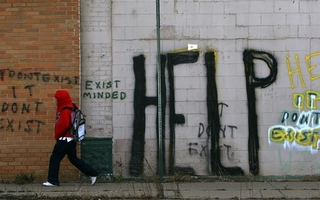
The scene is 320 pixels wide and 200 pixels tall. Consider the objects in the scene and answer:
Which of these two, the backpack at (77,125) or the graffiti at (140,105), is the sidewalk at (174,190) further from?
the backpack at (77,125)

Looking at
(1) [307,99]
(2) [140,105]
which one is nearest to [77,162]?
(2) [140,105]

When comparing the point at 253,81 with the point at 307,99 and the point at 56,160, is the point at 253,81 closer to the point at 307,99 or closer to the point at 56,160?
the point at 307,99

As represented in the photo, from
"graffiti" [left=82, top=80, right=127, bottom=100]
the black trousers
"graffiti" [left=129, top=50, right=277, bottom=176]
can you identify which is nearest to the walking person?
the black trousers

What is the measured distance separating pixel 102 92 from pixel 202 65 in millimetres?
1826

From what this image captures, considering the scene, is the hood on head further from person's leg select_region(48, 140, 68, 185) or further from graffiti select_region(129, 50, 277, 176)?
graffiti select_region(129, 50, 277, 176)

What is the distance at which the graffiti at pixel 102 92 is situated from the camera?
9.30 m

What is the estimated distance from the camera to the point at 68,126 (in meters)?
8.41

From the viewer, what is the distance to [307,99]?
9391 mm

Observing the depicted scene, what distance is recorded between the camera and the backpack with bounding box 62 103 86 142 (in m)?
8.49

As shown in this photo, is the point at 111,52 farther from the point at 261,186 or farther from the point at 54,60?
the point at 261,186

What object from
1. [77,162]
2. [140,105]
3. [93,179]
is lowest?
[93,179]

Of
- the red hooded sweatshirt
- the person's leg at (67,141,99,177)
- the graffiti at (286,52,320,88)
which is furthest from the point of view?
the graffiti at (286,52,320,88)

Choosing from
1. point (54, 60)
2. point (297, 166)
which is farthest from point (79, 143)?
point (297, 166)

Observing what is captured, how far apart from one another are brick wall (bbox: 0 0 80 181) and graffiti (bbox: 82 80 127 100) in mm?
234
